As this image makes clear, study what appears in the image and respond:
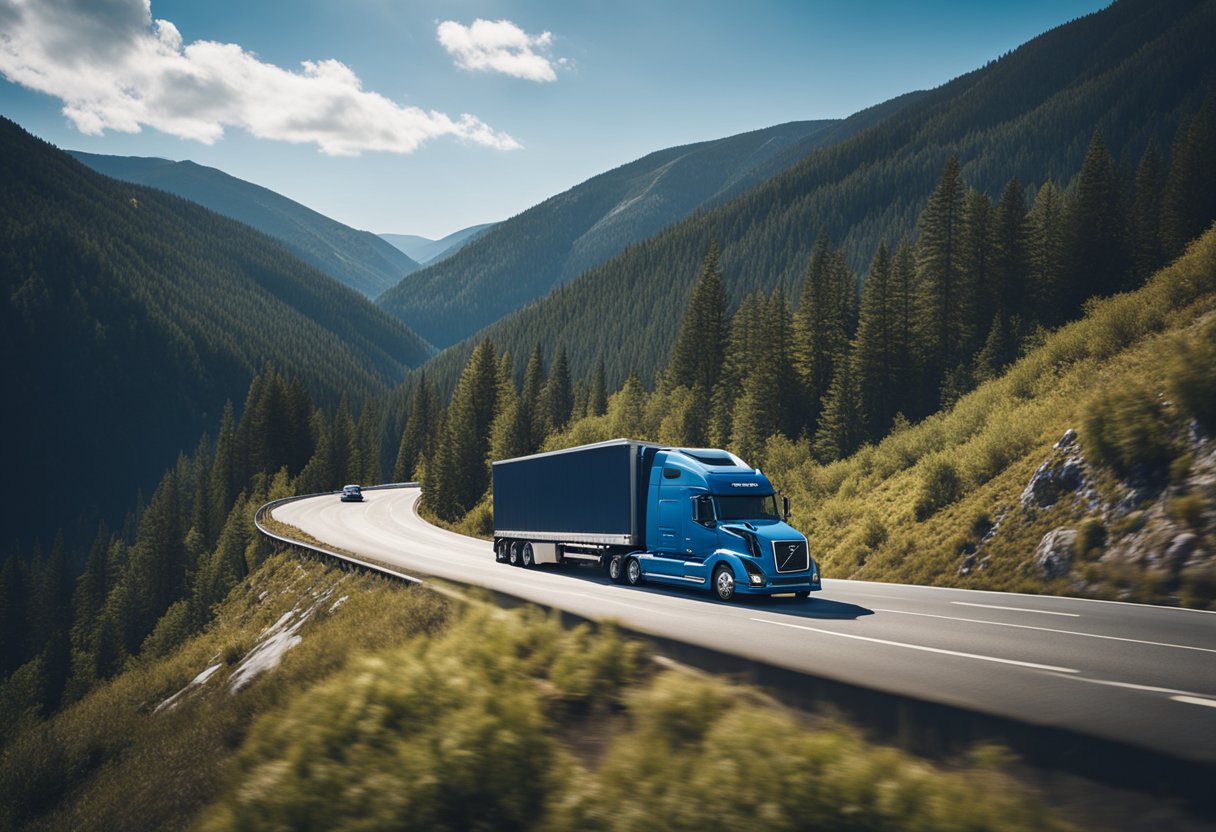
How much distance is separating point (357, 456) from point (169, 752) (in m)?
93.4

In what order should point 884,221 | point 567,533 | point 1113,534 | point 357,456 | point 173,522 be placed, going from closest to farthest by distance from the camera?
point 1113,534, point 567,533, point 173,522, point 357,456, point 884,221

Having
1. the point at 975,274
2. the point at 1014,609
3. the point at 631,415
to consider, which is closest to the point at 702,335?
the point at 631,415

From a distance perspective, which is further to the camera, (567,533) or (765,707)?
(567,533)

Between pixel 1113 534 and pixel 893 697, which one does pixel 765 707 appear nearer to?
pixel 893 697

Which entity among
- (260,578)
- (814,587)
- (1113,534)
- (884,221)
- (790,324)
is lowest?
(260,578)

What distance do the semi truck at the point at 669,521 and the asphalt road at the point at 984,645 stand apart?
63 centimetres

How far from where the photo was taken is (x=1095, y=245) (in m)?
46.2

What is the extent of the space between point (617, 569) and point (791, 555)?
19.2 ft

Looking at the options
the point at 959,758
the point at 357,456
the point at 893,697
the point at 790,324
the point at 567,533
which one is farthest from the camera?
the point at 357,456

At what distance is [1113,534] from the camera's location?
1602 centimetres

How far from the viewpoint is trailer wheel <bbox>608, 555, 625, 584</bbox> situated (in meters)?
20.5

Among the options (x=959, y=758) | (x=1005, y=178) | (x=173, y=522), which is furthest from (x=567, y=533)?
(x=1005, y=178)

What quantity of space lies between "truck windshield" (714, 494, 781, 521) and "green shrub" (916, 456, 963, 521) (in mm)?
8204

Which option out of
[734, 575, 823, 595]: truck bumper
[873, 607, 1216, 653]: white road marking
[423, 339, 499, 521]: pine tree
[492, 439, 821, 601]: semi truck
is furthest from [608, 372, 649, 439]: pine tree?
[873, 607, 1216, 653]: white road marking
